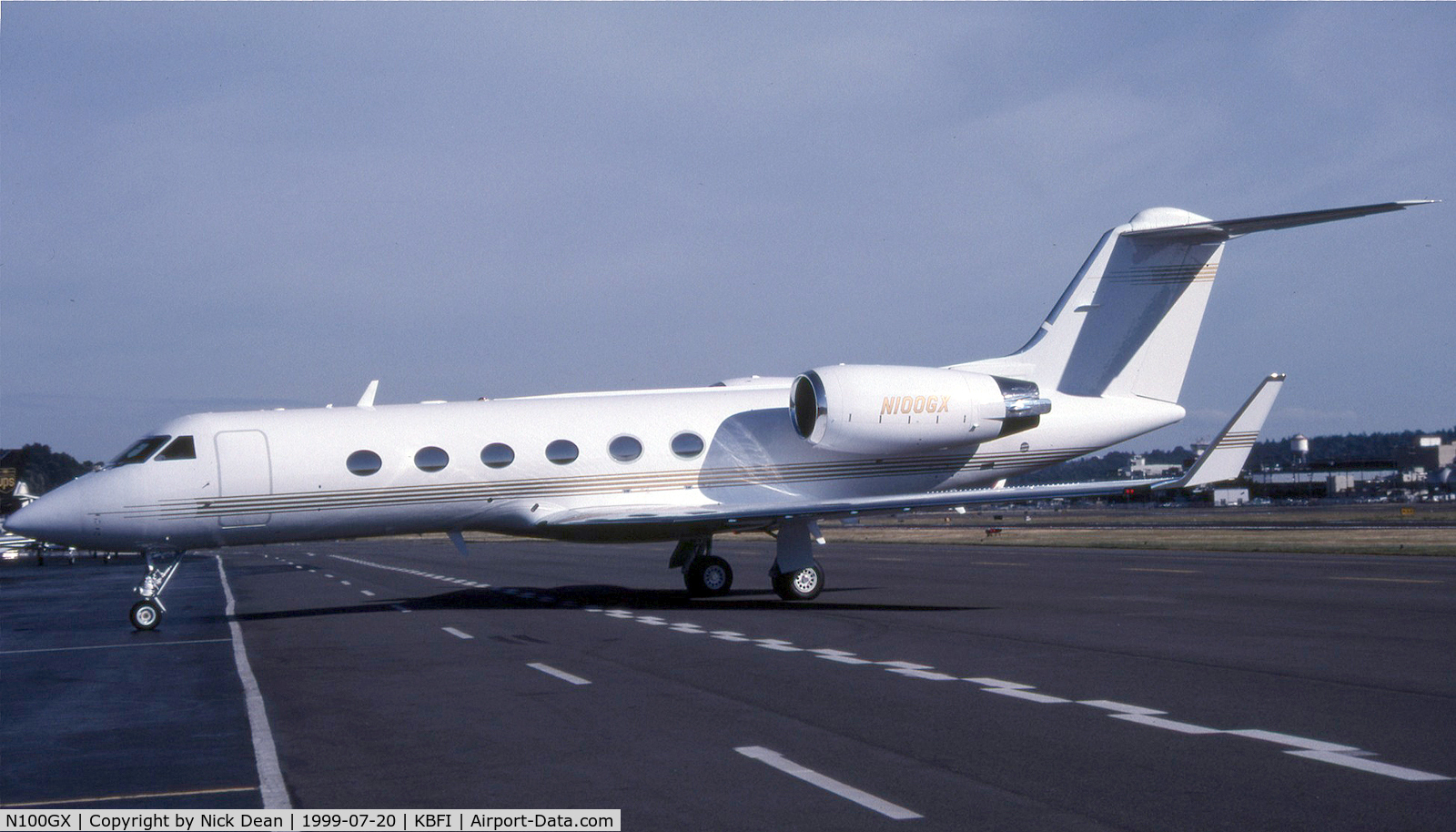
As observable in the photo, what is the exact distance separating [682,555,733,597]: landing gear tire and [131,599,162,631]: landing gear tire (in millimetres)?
8558

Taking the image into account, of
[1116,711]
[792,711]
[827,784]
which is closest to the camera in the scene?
[827,784]

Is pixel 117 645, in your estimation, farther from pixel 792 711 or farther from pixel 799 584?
pixel 792 711

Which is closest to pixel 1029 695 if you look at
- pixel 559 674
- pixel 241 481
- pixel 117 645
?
pixel 559 674

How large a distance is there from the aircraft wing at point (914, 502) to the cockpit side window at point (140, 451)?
19.7ft

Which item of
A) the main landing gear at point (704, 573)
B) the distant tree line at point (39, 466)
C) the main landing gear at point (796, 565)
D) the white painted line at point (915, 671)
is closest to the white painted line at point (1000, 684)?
the white painted line at point (915, 671)

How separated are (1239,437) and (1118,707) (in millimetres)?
9873

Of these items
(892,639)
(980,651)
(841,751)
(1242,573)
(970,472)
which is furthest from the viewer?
(1242,573)

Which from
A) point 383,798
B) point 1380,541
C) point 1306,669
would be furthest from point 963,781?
point 1380,541

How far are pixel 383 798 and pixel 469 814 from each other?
0.72 m

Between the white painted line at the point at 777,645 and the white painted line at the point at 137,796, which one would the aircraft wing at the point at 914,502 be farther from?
the white painted line at the point at 137,796

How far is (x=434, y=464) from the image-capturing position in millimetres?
20391

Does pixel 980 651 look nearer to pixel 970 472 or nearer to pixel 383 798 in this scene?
pixel 383 798

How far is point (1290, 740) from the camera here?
807 centimetres

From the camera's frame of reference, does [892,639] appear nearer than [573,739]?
No
